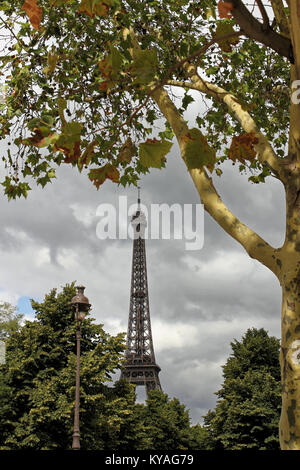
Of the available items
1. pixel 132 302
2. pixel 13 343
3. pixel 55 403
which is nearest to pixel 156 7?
pixel 55 403

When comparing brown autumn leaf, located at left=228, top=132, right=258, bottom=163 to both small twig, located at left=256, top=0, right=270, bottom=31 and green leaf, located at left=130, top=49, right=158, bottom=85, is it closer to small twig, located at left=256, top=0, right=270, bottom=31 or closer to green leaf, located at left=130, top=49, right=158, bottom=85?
small twig, located at left=256, top=0, right=270, bottom=31

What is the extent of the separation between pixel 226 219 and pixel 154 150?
1.24 meters

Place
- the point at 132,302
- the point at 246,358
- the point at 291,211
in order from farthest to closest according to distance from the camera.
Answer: the point at 132,302 < the point at 246,358 < the point at 291,211

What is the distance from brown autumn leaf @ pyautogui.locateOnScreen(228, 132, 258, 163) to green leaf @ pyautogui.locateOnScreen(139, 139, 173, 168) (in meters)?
1.19

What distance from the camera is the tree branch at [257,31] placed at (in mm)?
3326

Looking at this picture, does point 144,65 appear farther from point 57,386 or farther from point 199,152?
point 57,386

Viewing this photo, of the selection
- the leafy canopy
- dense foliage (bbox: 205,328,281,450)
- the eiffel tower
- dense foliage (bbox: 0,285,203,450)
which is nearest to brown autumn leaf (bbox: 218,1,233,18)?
the leafy canopy

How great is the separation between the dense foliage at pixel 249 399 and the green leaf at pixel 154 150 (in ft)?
90.9

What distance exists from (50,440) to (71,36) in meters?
20.5

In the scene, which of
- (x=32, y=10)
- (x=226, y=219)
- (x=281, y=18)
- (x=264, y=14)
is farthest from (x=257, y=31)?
(x=32, y=10)

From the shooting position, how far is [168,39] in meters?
6.85

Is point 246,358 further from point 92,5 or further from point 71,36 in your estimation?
point 92,5

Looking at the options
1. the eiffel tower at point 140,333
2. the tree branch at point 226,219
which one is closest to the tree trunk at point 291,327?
the tree branch at point 226,219

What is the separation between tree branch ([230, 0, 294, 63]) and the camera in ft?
10.9
